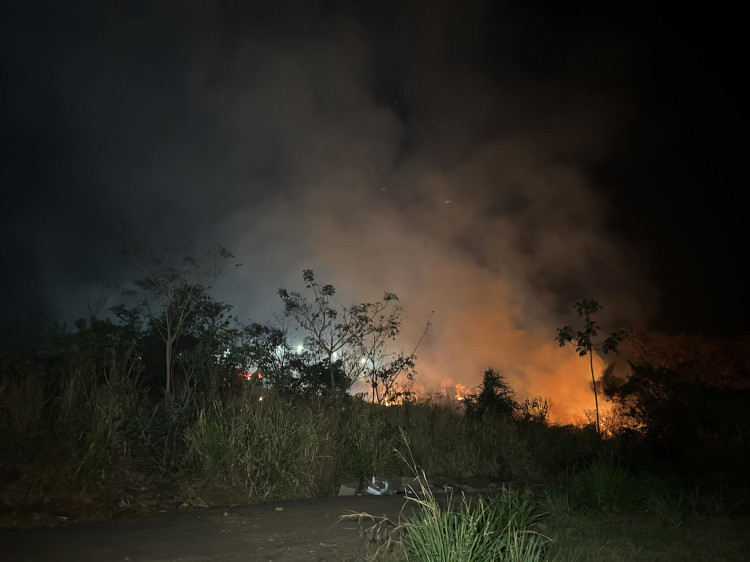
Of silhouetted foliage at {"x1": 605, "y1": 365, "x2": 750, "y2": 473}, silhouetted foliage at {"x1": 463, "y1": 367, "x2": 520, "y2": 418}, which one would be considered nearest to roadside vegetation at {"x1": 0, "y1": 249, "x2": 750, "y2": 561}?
silhouetted foliage at {"x1": 605, "y1": 365, "x2": 750, "y2": 473}

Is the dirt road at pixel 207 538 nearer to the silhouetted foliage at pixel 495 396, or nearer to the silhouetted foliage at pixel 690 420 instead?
the silhouetted foliage at pixel 690 420

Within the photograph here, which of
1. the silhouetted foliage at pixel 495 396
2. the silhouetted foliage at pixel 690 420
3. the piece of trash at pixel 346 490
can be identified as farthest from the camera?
the silhouetted foliage at pixel 495 396

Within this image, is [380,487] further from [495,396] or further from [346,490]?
[495,396]

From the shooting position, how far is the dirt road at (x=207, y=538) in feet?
15.1

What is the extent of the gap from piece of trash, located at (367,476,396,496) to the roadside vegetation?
581 millimetres

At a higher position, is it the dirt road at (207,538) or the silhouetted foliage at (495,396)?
the silhouetted foliage at (495,396)

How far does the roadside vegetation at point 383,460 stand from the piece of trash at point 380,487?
0.58 meters

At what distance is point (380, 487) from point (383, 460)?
1166mm

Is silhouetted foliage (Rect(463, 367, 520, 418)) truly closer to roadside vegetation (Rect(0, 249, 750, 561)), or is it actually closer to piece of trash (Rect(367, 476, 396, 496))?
roadside vegetation (Rect(0, 249, 750, 561))

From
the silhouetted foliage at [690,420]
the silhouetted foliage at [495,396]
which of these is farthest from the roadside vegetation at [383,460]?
the silhouetted foliage at [495,396]

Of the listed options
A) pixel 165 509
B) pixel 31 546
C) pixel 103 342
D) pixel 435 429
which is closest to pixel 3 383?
pixel 165 509

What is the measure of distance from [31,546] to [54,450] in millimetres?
2252

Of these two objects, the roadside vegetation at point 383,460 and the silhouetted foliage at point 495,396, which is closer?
the roadside vegetation at point 383,460

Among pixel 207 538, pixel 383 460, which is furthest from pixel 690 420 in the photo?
pixel 207 538
